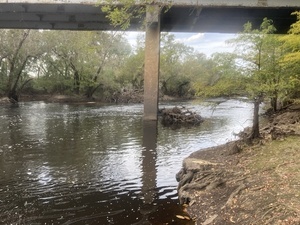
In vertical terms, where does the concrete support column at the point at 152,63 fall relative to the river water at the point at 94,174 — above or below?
above

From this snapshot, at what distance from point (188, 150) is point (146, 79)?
10.5 meters

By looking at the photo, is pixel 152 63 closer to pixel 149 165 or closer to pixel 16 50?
pixel 149 165

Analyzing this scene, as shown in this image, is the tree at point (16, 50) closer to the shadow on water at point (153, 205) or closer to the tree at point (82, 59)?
the tree at point (82, 59)

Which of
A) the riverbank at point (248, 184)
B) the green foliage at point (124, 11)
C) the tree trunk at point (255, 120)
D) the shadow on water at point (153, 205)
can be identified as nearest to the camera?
the riverbank at point (248, 184)

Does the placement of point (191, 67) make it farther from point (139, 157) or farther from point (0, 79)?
point (139, 157)

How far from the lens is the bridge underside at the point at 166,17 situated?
2381 centimetres

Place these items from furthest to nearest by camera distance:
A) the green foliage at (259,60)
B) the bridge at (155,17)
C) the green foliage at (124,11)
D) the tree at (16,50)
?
the tree at (16,50) < the bridge at (155,17) < the green foliage at (259,60) < the green foliage at (124,11)

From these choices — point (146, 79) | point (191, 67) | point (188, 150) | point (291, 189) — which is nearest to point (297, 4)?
point (146, 79)

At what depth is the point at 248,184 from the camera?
7.68m

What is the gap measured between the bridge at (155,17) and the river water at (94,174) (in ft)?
21.2

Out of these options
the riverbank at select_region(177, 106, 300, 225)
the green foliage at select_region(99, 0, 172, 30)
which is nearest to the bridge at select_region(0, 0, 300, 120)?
the green foliage at select_region(99, 0, 172, 30)

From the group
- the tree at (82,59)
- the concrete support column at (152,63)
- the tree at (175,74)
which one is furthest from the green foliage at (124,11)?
the tree at (175,74)

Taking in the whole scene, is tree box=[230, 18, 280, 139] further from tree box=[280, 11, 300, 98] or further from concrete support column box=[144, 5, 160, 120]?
concrete support column box=[144, 5, 160, 120]

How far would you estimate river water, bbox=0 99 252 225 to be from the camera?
770 centimetres
